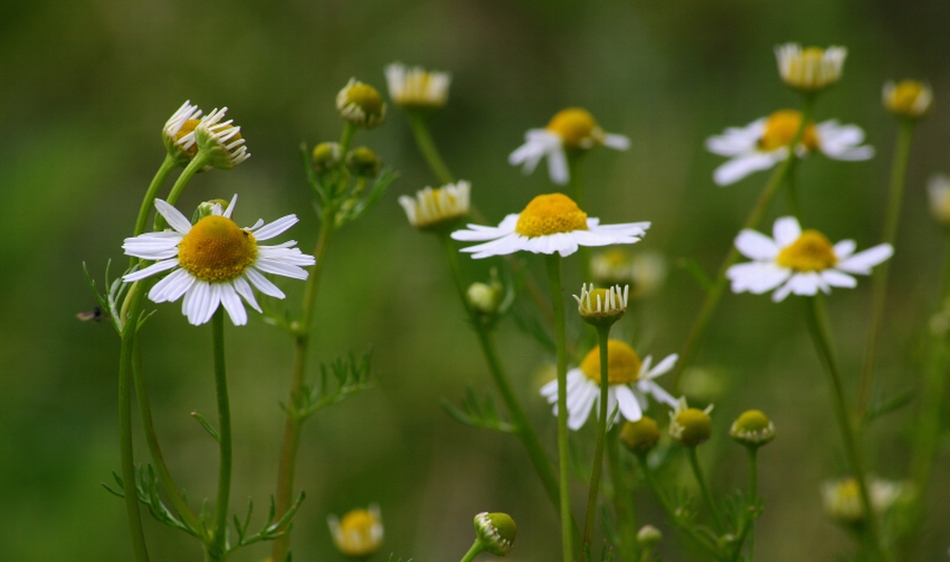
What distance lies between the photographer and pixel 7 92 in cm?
308

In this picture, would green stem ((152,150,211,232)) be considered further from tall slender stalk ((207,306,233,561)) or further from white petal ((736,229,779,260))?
white petal ((736,229,779,260))

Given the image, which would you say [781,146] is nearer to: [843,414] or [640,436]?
[843,414]

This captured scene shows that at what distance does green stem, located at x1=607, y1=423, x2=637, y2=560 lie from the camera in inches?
41.7

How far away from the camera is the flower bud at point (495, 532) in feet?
2.73

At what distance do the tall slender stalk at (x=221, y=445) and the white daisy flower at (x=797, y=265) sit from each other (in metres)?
0.69

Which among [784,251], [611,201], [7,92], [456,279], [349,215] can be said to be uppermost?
[7,92]

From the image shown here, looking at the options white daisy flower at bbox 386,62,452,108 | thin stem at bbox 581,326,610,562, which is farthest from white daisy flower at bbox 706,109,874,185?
thin stem at bbox 581,326,610,562

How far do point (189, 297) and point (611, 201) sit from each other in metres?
2.06

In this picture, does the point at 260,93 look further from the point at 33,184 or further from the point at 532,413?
the point at 532,413

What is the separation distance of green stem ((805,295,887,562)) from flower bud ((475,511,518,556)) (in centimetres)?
58

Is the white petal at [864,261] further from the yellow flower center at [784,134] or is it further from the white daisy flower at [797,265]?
the yellow flower center at [784,134]

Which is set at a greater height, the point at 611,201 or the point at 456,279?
the point at 456,279

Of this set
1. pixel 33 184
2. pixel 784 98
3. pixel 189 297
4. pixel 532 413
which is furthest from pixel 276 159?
pixel 189 297

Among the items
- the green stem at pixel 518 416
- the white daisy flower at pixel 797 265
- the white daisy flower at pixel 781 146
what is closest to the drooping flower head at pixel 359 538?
the green stem at pixel 518 416
